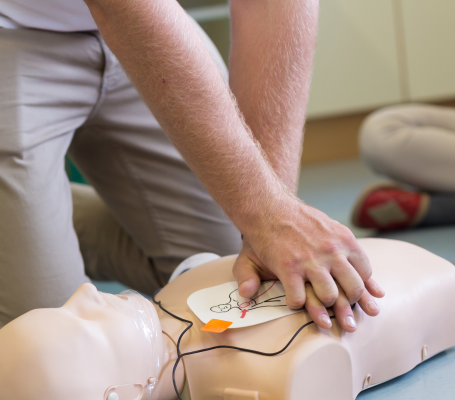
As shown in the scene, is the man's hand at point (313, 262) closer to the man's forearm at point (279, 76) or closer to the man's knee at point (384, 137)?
the man's forearm at point (279, 76)

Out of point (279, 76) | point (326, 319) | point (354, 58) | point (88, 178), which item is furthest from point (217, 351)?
point (354, 58)

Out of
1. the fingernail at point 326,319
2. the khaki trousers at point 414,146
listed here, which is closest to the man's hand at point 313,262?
A: the fingernail at point 326,319

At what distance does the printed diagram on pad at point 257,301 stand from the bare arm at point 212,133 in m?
0.02

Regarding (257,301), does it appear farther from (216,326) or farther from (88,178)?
(88,178)

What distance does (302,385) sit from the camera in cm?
62

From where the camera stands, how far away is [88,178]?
1288mm

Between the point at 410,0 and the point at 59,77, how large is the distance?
8.33 feet

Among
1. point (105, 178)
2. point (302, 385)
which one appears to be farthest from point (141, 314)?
point (105, 178)

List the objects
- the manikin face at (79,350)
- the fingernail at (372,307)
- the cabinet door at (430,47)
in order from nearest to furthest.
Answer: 1. the manikin face at (79,350)
2. the fingernail at (372,307)
3. the cabinet door at (430,47)

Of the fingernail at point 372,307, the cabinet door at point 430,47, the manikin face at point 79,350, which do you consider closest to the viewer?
the manikin face at point 79,350

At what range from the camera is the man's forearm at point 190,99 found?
74cm

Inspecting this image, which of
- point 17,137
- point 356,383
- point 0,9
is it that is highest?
point 0,9

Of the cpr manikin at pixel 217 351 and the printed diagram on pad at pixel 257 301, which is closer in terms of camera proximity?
the cpr manikin at pixel 217 351

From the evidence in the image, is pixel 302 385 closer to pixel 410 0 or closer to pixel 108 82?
pixel 108 82
